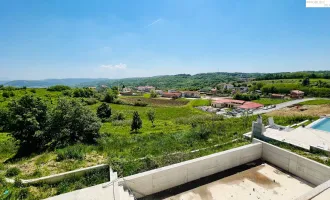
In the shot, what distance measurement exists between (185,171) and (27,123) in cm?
858

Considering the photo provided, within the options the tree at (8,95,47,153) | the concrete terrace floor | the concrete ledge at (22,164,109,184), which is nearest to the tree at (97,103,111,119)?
the tree at (8,95,47,153)

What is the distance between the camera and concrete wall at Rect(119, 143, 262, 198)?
591cm

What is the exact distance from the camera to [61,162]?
743cm

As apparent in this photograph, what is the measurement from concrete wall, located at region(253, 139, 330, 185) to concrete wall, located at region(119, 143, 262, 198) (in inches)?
20.1

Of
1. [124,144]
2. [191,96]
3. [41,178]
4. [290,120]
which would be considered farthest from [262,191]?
[191,96]

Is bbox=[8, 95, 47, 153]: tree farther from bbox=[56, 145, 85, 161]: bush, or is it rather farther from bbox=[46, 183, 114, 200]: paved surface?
bbox=[46, 183, 114, 200]: paved surface

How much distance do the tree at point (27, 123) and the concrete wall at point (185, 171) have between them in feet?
23.3

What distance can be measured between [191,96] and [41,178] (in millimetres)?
71796

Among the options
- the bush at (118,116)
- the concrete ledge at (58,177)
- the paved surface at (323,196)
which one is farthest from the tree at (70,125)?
the bush at (118,116)

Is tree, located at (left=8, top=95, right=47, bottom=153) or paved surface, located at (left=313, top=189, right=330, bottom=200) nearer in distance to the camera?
paved surface, located at (left=313, top=189, right=330, bottom=200)

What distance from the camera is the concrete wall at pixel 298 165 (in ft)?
21.3

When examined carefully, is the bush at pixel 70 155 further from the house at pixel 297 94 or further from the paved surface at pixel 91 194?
the house at pixel 297 94

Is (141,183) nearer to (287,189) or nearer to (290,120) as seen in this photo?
(287,189)

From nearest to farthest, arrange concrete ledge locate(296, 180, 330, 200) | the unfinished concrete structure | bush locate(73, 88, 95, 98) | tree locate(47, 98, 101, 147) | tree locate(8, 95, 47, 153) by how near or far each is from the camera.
A: 1. concrete ledge locate(296, 180, 330, 200)
2. the unfinished concrete structure
3. tree locate(8, 95, 47, 153)
4. tree locate(47, 98, 101, 147)
5. bush locate(73, 88, 95, 98)
